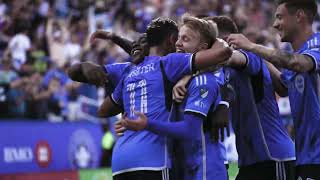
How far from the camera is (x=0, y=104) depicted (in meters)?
13.9

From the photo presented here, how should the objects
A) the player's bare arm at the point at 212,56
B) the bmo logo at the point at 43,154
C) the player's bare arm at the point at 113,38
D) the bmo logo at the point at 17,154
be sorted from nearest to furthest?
the player's bare arm at the point at 212,56
the player's bare arm at the point at 113,38
the bmo logo at the point at 17,154
the bmo logo at the point at 43,154

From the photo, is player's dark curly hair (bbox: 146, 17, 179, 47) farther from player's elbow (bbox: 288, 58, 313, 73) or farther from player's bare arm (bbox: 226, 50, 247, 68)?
player's elbow (bbox: 288, 58, 313, 73)

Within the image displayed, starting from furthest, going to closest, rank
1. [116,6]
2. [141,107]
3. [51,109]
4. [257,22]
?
[257,22] → [116,6] → [51,109] → [141,107]

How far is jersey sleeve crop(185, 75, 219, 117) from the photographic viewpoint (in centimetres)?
525

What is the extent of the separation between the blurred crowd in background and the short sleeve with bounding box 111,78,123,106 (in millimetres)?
7041

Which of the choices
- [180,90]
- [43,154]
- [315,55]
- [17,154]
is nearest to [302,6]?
[315,55]

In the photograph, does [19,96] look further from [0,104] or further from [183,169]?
[183,169]

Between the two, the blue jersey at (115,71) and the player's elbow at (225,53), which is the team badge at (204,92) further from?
the blue jersey at (115,71)

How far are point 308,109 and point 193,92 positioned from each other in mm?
A: 856

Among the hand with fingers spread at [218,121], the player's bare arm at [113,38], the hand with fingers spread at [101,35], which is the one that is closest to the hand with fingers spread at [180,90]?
the hand with fingers spread at [218,121]

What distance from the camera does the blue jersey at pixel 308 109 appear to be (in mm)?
5406

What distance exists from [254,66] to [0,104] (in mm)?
8816

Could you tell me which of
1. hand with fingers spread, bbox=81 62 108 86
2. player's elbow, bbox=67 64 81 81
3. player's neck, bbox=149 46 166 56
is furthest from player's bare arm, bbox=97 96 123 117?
player's neck, bbox=149 46 166 56

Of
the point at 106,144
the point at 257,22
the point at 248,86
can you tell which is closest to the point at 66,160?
the point at 106,144
